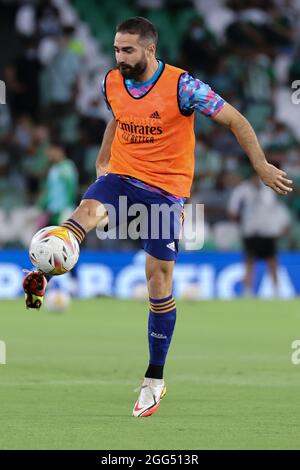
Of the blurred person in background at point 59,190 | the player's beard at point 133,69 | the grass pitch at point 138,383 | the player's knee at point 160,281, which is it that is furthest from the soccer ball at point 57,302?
the player's beard at point 133,69

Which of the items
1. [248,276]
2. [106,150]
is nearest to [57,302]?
→ [248,276]

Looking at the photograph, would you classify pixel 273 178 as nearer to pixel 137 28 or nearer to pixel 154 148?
pixel 154 148

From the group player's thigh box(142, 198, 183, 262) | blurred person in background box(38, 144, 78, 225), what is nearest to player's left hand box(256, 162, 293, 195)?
player's thigh box(142, 198, 183, 262)

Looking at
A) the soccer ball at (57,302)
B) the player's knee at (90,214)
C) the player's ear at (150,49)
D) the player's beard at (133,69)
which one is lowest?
the player's knee at (90,214)

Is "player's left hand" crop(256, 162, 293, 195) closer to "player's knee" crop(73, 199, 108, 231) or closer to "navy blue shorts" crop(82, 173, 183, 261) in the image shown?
"navy blue shorts" crop(82, 173, 183, 261)

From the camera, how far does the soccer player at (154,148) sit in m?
7.34

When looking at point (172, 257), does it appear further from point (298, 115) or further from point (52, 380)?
point (298, 115)

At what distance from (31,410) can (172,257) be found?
1.30m

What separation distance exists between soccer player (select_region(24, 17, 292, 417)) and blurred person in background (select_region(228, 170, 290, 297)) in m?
11.6

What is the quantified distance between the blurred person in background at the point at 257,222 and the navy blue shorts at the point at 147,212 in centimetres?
1163

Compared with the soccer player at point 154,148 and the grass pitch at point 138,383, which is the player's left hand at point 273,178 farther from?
the grass pitch at point 138,383
